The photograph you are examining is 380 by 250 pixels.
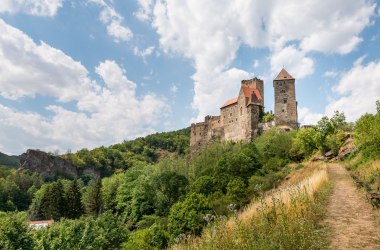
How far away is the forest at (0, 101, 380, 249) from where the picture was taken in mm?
26475

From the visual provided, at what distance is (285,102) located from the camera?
65.0m

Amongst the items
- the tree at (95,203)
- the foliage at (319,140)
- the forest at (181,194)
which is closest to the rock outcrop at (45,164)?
the forest at (181,194)

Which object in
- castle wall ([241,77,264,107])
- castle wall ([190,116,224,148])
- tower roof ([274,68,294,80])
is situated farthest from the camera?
castle wall ([190,116,224,148])

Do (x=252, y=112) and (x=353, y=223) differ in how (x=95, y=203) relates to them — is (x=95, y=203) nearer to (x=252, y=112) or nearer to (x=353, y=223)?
(x=252, y=112)

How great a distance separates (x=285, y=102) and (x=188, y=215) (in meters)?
44.6

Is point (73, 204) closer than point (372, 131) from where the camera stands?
No

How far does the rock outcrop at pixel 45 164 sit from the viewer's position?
12900 cm

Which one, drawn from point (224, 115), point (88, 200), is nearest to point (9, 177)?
point (88, 200)

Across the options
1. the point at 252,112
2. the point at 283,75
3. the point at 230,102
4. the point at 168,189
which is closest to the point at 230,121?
the point at 230,102

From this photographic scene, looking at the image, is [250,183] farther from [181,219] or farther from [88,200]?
[88,200]

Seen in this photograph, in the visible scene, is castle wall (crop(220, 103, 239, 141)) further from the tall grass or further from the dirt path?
the tall grass

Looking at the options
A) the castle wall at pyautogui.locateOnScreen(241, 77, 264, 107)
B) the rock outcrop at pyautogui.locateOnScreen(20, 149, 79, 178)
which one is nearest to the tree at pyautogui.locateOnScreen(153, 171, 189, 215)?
the castle wall at pyautogui.locateOnScreen(241, 77, 264, 107)

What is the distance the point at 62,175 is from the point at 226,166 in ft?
373

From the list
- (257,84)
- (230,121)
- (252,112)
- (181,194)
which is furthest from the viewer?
(230,121)
